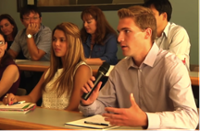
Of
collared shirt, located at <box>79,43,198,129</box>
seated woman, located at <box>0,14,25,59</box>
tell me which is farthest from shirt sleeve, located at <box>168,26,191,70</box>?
seated woman, located at <box>0,14,25,59</box>

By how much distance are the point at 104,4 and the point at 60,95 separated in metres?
2.58

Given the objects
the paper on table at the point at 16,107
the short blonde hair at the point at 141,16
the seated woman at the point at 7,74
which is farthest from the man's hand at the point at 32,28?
the short blonde hair at the point at 141,16

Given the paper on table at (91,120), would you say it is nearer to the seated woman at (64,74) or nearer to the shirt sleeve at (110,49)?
the seated woman at (64,74)

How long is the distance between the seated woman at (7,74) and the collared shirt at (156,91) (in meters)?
1.00

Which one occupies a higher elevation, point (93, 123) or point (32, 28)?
point (32, 28)

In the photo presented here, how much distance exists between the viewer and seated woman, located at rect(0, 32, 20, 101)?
2.54 m

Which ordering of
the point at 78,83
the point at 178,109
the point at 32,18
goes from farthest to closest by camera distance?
the point at 32,18 → the point at 78,83 → the point at 178,109

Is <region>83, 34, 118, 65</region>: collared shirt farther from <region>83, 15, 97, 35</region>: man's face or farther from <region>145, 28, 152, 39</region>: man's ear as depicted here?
<region>145, 28, 152, 39</region>: man's ear

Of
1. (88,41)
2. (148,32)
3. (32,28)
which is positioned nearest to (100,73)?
(148,32)

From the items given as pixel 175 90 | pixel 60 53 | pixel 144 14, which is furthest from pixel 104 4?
pixel 175 90

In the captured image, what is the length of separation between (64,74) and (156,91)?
826mm

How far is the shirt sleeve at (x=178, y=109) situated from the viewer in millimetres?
1428

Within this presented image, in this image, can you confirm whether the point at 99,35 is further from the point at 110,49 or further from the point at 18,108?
the point at 18,108

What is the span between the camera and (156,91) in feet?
5.51
